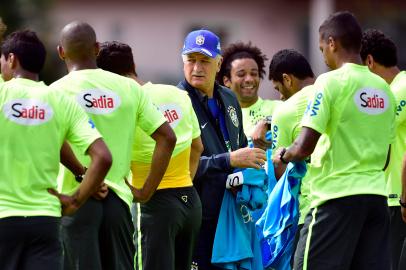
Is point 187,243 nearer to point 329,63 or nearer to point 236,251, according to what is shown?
point 236,251

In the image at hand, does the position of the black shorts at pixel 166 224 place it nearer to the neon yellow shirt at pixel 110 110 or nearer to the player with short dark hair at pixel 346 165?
the neon yellow shirt at pixel 110 110

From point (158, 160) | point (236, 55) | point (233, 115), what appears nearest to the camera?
point (158, 160)

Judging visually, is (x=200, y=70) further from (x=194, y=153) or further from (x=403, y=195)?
(x=403, y=195)

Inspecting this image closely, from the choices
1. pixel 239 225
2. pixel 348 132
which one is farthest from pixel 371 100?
pixel 239 225

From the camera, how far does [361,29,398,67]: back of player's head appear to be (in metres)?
10.7

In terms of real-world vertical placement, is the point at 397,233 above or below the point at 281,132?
below

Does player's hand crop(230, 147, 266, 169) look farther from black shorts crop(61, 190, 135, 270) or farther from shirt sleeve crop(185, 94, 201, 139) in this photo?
black shorts crop(61, 190, 135, 270)

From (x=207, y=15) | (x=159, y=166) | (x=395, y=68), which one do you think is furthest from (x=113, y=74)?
(x=207, y=15)

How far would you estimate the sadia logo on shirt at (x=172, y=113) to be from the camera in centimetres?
961

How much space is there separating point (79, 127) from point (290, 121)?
268 cm

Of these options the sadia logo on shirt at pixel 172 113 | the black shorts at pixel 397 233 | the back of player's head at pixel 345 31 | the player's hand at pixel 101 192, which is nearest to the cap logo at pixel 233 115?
the sadia logo on shirt at pixel 172 113

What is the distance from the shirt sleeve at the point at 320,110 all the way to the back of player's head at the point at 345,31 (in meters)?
0.43

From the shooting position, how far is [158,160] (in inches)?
353

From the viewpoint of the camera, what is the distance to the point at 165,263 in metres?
9.38
